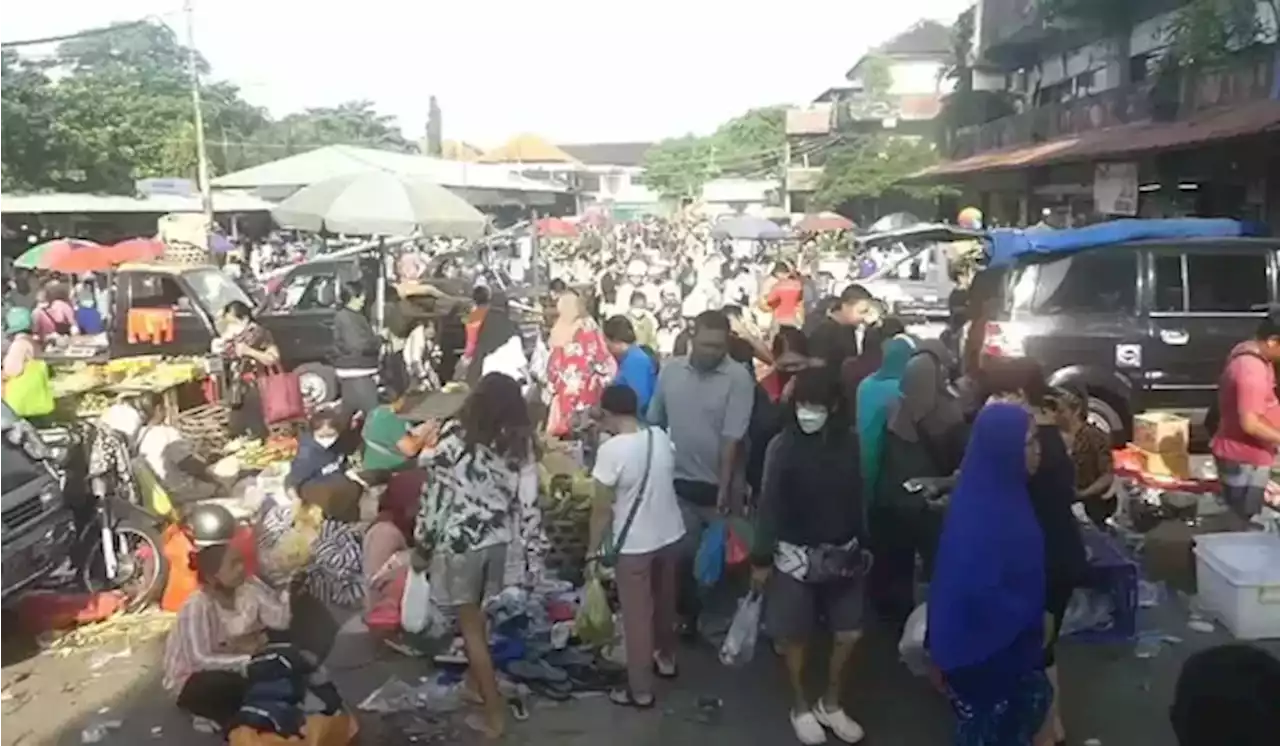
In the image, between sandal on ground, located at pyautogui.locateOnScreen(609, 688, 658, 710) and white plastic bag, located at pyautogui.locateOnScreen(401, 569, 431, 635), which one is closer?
sandal on ground, located at pyautogui.locateOnScreen(609, 688, 658, 710)

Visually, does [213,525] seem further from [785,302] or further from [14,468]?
[785,302]

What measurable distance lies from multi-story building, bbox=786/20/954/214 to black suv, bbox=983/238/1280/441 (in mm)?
41983

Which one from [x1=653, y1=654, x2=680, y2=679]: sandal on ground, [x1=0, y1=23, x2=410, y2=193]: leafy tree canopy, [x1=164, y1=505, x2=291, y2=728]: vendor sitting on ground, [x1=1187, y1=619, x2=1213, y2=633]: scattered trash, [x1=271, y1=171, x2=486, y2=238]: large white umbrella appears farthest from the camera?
[x1=0, y1=23, x2=410, y2=193]: leafy tree canopy

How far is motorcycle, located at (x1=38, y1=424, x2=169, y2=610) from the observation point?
8.27m

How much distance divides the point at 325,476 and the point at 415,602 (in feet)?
5.73

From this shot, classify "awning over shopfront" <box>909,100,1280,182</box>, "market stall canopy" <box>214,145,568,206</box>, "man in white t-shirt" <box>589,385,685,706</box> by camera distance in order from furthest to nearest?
"market stall canopy" <box>214,145,568,206</box>, "awning over shopfront" <box>909,100,1280,182</box>, "man in white t-shirt" <box>589,385,685,706</box>

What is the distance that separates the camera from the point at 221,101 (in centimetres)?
6397

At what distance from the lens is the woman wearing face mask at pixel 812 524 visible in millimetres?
5840

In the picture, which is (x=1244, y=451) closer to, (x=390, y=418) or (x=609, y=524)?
(x=609, y=524)

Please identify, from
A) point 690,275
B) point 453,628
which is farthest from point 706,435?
point 690,275

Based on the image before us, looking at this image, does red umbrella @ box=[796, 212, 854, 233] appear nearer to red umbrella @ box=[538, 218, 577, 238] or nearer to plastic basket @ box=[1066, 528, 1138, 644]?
red umbrella @ box=[538, 218, 577, 238]

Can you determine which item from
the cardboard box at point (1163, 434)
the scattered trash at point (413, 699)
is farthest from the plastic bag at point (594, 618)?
the cardboard box at point (1163, 434)

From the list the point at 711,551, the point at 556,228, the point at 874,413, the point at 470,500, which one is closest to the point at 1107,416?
the point at 874,413

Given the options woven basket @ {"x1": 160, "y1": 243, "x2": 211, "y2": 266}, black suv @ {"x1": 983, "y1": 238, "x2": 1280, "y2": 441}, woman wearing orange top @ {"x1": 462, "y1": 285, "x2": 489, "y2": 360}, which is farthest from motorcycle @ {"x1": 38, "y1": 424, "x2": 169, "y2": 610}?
woven basket @ {"x1": 160, "y1": 243, "x2": 211, "y2": 266}
